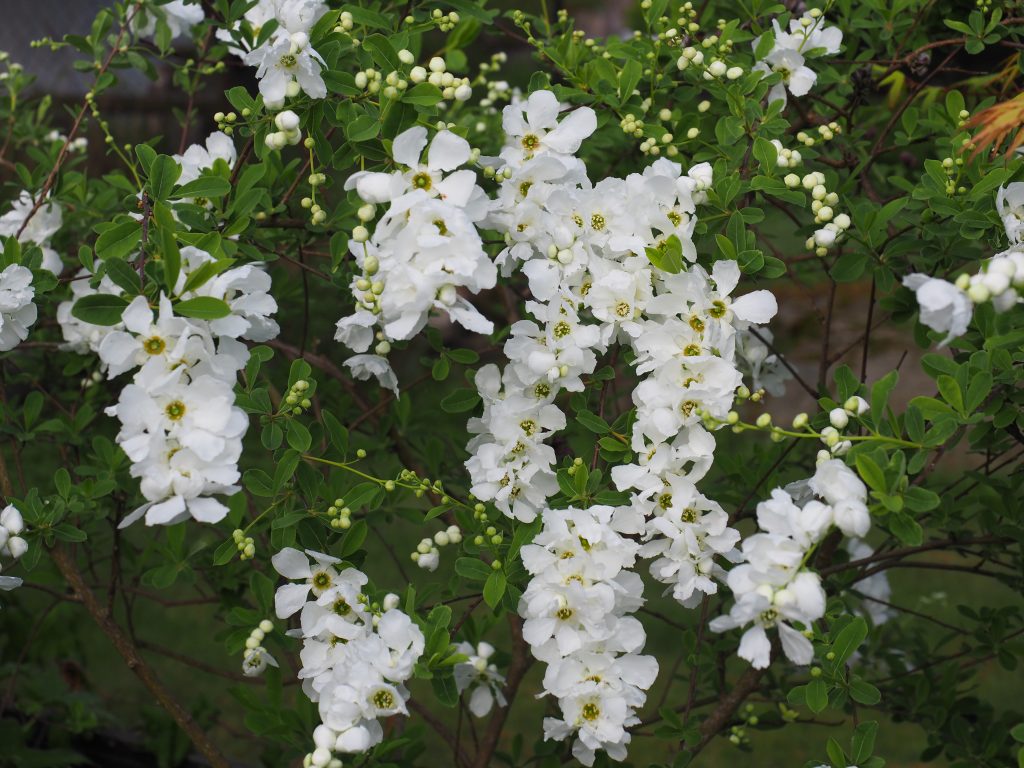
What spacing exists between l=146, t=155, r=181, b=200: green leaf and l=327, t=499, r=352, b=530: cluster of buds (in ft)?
1.64

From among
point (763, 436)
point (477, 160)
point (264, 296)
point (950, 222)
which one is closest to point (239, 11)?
point (477, 160)

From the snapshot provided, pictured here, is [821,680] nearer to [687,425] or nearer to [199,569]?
[687,425]

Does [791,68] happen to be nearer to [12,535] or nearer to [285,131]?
[285,131]

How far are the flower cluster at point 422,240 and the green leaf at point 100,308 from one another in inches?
12.2

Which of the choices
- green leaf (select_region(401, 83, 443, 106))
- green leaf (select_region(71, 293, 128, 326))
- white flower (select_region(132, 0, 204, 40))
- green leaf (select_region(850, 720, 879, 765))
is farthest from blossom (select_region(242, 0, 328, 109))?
green leaf (select_region(850, 720, 879, 765))

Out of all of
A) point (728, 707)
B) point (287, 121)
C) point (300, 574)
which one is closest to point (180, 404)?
point (300, 574)

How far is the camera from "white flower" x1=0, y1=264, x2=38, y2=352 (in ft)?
5.14

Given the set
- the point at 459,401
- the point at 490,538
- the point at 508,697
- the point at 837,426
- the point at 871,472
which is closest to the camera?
the point at 871,472

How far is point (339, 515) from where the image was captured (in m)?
1.57

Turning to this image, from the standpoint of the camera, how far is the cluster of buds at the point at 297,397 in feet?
4.83

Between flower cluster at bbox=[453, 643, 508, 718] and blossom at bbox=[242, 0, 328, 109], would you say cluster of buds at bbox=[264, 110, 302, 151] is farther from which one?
flower cluster at bbox=[453, 643, 508, 718]

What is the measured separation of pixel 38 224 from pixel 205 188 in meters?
0.81

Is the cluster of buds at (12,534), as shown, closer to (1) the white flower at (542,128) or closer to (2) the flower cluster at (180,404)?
(2) the flower cluster at (180,404)

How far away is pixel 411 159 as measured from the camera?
4.73 feet
